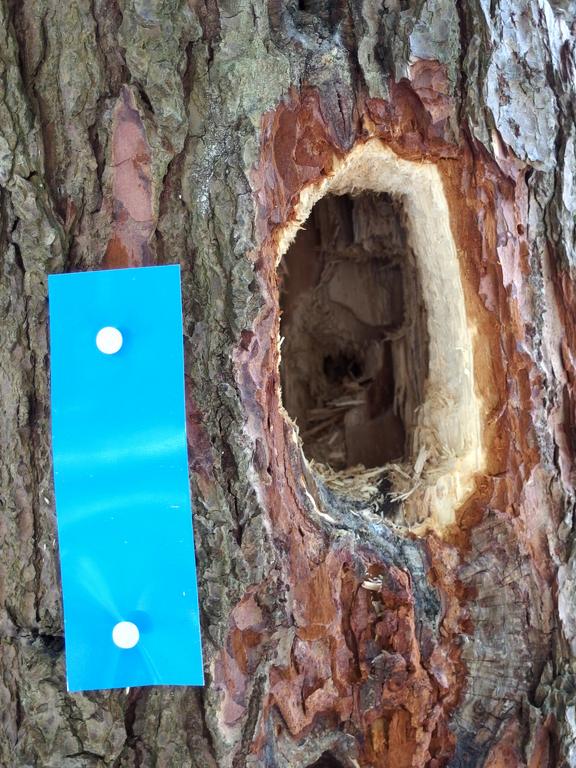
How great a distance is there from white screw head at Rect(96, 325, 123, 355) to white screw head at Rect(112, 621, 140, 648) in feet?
1.40

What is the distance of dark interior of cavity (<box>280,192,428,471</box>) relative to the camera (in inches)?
64.4

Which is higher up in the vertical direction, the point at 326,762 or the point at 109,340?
the point at 109,340

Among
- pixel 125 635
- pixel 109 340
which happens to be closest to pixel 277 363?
pixel 109 340

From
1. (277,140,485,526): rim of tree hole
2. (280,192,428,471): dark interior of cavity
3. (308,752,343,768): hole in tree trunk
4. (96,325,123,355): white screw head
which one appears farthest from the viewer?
(280,192,428,471): dark interior of cavity

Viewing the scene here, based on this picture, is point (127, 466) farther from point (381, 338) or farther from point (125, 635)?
point (381, 338)

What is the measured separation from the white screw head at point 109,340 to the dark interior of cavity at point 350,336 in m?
0.66

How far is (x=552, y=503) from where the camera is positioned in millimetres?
1230

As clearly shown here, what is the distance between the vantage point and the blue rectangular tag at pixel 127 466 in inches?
41.4

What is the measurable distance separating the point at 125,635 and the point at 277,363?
1.61 feet

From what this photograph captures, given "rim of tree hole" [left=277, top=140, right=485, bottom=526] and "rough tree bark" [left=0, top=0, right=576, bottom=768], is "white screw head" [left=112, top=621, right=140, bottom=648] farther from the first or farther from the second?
"rim of tree hole" [left=277, top=140, right=485, bottom=526]

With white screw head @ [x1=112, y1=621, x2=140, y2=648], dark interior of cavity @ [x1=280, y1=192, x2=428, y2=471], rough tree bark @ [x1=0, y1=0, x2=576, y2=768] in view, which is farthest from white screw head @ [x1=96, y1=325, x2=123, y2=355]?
dark interior of cavity @ [x1=280, y1=192, x2=428, y2=471]

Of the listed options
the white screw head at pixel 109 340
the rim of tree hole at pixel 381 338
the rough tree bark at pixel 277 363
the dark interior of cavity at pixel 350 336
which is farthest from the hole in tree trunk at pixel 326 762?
the white screw head at pixel 109 340

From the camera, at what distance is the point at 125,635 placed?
106cm

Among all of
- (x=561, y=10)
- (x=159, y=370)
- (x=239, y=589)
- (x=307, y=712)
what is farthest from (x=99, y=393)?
(x=561, y=10)
